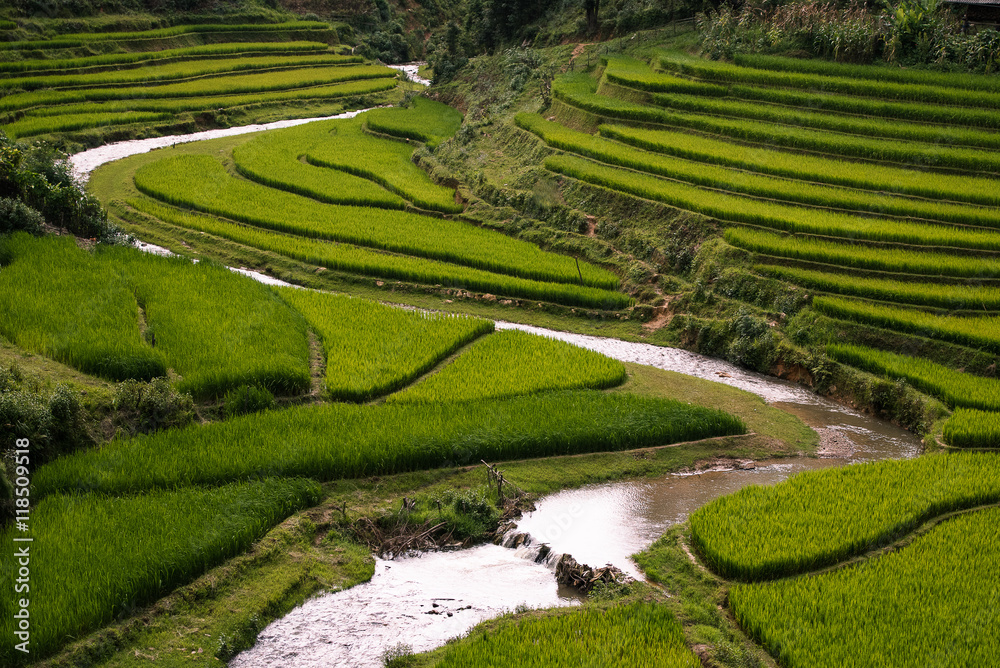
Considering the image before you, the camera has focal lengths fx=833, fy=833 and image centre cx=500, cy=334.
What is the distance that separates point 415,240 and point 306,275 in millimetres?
2360

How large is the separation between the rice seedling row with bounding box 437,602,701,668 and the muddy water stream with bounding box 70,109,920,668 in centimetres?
50

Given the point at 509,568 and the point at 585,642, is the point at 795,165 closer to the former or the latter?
the point at 509,568

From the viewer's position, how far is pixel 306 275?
15117mm

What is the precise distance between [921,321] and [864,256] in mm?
1693

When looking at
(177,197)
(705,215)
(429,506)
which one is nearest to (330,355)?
(429,506)

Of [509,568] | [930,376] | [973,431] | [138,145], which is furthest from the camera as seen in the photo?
[138,145]

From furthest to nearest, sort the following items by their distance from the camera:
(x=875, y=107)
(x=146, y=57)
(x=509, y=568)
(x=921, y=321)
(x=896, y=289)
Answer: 1. (x=146, y=57)
2. (x=875, y=107)
3. (x=896, y=289)
4. (x=921, y=321)
5. (x=509, y=568)

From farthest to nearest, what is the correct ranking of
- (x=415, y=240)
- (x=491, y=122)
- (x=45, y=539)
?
(x=491, y=122) → (x=415, y=240) → (x=45, y=539)

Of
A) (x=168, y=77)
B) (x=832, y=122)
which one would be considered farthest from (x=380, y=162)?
(x=168, y=77)

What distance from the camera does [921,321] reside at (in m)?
11.9

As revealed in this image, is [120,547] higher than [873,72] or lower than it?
lower

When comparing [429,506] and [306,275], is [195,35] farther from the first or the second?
[429,506]

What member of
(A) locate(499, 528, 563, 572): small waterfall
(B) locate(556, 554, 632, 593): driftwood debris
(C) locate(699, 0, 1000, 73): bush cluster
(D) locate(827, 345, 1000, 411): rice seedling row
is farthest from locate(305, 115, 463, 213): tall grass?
(B) locate(556, 554, 632, 593): driftwood debris

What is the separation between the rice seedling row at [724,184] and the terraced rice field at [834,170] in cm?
3
